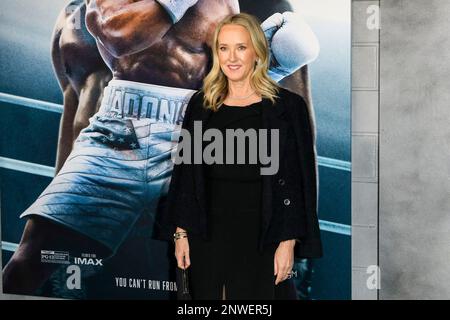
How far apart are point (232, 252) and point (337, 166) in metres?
0.93

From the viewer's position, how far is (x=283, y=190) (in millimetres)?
2332

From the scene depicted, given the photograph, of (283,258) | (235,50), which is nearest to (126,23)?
(235,50)

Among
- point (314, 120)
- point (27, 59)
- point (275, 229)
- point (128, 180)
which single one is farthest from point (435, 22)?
point (27, 59)

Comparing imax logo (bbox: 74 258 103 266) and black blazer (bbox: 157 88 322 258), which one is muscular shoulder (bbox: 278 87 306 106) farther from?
imax logo (bbox: 74 258 103 266)

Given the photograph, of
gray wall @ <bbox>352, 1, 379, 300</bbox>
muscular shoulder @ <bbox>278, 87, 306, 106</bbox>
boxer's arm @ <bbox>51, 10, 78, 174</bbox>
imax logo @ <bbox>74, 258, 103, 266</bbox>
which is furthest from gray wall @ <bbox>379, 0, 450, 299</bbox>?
boxer's arm @ <bbox>51, 10, 78, 174</bbox>

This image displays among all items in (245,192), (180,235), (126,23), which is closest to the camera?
(245,192)

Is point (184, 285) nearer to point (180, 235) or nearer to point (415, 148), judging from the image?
point (180, 235)

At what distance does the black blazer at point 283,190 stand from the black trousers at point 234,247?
39 millimetres

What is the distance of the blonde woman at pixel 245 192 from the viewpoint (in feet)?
7.59

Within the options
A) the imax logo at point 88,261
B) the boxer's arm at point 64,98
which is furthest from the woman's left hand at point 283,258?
the boxer's arm at point 64,98

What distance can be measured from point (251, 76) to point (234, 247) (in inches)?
27.9

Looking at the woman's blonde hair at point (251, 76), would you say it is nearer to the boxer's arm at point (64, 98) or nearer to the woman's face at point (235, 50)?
the woman's face at point (235, 50)

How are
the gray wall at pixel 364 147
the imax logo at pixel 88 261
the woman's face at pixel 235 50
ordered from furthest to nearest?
the imax logo at pixel 88 261 → the gray wall at pixel 364 147 → the woman's face at pixel 235 50

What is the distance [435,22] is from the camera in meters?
2.92
